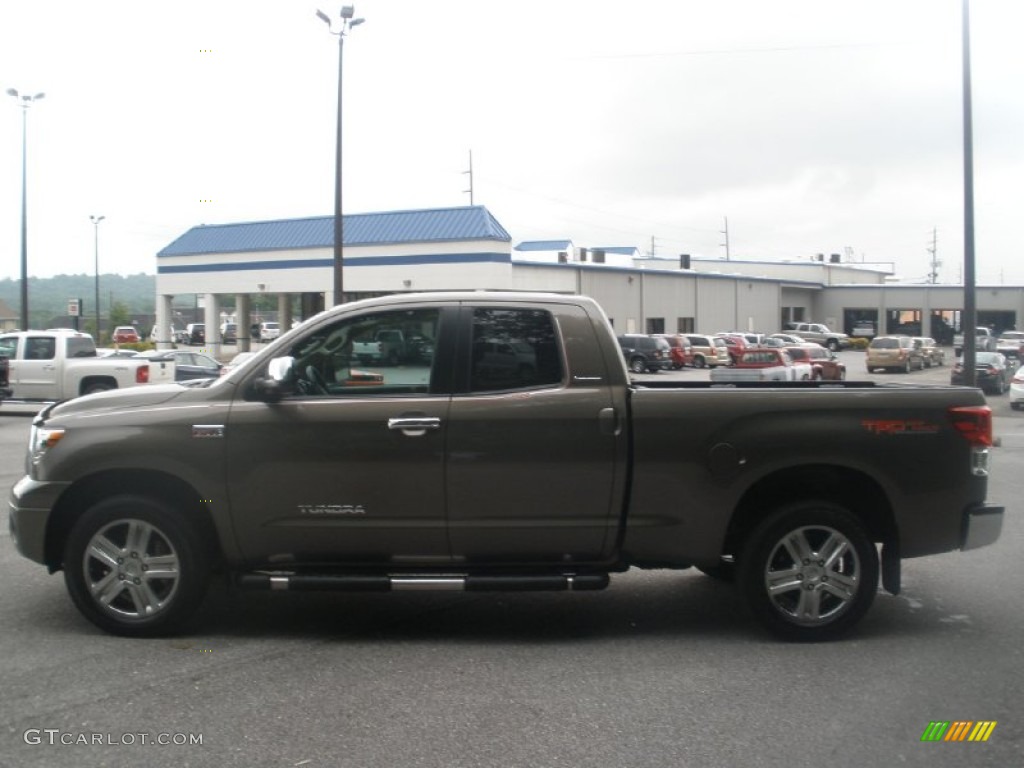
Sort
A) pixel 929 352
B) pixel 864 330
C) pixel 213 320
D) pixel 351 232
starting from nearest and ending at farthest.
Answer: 1. pixel 351 232
2. pixel 929 352
3. pixel 213 320
4. pixel 864 330

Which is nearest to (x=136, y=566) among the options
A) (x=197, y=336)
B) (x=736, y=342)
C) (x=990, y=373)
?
(x=990, y=373)

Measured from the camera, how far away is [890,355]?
49594 mm

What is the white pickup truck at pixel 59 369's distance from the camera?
2325 centimetres

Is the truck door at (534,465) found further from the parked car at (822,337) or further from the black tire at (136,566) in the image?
the parked car at (822,337)

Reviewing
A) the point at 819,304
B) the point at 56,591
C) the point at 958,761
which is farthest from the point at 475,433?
the point at 819,304

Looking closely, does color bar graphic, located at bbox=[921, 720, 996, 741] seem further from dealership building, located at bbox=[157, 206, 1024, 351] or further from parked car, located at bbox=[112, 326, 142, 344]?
parked car, located at bbox=[112, 326, 142, 344]

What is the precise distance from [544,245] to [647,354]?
33.2 m

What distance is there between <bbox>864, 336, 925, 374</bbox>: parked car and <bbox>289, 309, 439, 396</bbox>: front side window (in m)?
46.2

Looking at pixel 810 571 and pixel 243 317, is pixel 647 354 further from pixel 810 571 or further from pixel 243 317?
pixel 810 571

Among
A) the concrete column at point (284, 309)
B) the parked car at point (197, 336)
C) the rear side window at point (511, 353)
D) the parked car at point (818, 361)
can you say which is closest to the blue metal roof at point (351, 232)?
the concrete column at point (284, 309)

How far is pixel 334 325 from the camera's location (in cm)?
643

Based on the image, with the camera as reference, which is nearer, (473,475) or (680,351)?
(473,475)

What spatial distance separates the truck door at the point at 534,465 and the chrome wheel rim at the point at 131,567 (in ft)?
5.55

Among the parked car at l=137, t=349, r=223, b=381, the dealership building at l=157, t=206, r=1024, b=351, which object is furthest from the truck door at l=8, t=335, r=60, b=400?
the dealership building at l=157, t=206, r=1024, b=351
